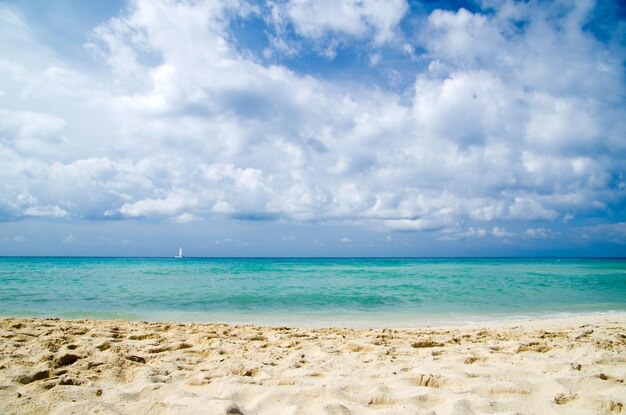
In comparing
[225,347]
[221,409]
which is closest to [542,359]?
[221,409]

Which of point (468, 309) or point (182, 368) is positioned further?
point (468, 309)

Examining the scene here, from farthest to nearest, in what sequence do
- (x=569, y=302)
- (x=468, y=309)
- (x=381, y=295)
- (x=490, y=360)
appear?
(x=381, y=295) < (x=569, y=302) < (x=468, y=309) < (x=490, y=360)

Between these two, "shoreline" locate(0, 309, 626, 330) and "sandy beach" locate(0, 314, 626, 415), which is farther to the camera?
"shoreline" locate(0, 309, 626, 330)

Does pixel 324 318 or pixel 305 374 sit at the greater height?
pixel 305 374

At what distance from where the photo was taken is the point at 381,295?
Answer: 54.4ft

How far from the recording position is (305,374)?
4.32 meters

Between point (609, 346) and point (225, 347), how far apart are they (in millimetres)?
6591

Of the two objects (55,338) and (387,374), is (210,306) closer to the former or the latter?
(55,338)

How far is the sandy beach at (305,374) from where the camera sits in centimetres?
336

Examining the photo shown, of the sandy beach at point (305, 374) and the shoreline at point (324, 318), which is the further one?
the shoreline at point (324, 318)

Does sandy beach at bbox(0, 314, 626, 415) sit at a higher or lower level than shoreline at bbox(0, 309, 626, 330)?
higher

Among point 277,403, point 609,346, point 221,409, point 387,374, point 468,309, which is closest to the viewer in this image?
point 221,409

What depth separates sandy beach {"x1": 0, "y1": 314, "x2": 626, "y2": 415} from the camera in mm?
3361

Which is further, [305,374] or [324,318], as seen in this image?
[324,318]
